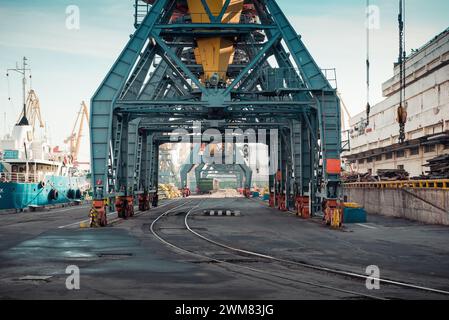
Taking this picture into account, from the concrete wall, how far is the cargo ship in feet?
101

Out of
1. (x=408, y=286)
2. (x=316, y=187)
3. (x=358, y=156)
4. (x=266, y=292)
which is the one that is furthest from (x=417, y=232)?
(x=358, y=156)

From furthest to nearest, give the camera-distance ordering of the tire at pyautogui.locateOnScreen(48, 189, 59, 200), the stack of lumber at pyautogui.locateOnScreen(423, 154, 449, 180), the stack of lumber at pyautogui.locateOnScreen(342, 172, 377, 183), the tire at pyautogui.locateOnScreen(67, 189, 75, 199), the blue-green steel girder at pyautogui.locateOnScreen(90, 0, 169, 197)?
the tire at pyautogui.locateOnScreen(67, 189, 75, 199)
the tire at pyautogui.locateOnScreen(48, 189, 59, 200)
the stack of lumber at pyautogui.locateOnScreen(342, 172, 377, 183)
the stack of lumber at pyautogui.locateOnScreen(423, 154, 449, 180)
the blue-green steel girder at pyautogui.locateOnScreen(90, 0, 169, 197)

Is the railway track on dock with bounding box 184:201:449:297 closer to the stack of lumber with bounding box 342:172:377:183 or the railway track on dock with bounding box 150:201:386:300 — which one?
the railway track on dock with bounding box 150:201:386:300

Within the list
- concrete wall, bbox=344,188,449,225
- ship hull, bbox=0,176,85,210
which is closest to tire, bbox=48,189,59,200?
A: ship hull, bbox=0,176,85,210

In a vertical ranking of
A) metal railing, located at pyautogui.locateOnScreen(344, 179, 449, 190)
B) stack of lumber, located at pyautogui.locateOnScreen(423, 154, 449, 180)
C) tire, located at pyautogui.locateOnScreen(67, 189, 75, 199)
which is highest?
stack of lumber, located at pyautogui.locateOnScreen(423, 154, 449, 180)

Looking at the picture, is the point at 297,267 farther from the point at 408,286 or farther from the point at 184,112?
the point at 184,112

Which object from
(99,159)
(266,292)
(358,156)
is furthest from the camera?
(358,156)

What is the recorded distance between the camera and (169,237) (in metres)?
22.0

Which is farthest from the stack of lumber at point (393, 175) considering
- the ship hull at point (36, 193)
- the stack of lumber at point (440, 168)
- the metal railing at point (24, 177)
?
the metal railing at point (24, 177)

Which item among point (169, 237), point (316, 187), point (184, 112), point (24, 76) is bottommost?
point (169, 237)

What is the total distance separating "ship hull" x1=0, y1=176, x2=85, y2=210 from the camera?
4388 cm

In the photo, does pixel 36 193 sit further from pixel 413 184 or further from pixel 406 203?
pixel 413 184

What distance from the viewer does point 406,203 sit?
33.6 metres
